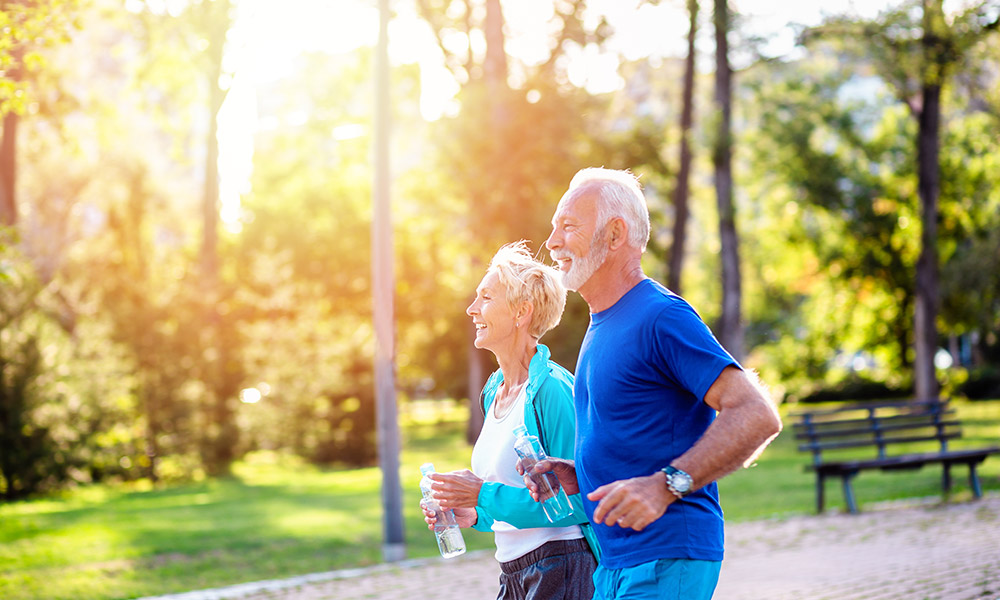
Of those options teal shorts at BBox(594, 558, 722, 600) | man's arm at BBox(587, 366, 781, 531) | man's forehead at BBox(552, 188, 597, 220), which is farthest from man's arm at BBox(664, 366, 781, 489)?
man's forehead at BBox(552, 188, 597, 220)

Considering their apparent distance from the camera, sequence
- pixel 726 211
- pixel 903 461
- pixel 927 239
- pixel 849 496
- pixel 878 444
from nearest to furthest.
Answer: pixel 849 496 → pixel 903 461 → pixel 878 444 → pixel 726 211 → pixel 927 239

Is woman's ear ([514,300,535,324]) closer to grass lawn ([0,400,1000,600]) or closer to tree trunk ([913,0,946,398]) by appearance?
grass lawn ([0,400,1000,600])

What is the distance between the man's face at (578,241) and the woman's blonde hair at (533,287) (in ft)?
2.73

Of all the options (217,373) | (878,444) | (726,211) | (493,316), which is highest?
(726,211)

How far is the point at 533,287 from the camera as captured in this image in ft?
13.5

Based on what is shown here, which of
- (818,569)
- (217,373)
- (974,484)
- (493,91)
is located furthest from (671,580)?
(217,373)

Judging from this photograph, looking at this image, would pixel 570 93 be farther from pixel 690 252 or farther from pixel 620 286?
pixel 690 252

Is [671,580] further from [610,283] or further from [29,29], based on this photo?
[29,29]

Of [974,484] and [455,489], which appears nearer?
[455,489]

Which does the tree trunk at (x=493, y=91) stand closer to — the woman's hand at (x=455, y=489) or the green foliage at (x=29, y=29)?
the green foliage at (x=29, y=29)

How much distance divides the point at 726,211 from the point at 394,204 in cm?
937

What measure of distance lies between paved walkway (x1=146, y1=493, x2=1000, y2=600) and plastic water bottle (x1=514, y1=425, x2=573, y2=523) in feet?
17.4

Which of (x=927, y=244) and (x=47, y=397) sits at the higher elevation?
(x=927, y=244)

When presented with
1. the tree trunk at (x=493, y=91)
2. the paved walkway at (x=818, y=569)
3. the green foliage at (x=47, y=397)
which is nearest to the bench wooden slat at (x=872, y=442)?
the paved walkway at (x=818, y=569)
